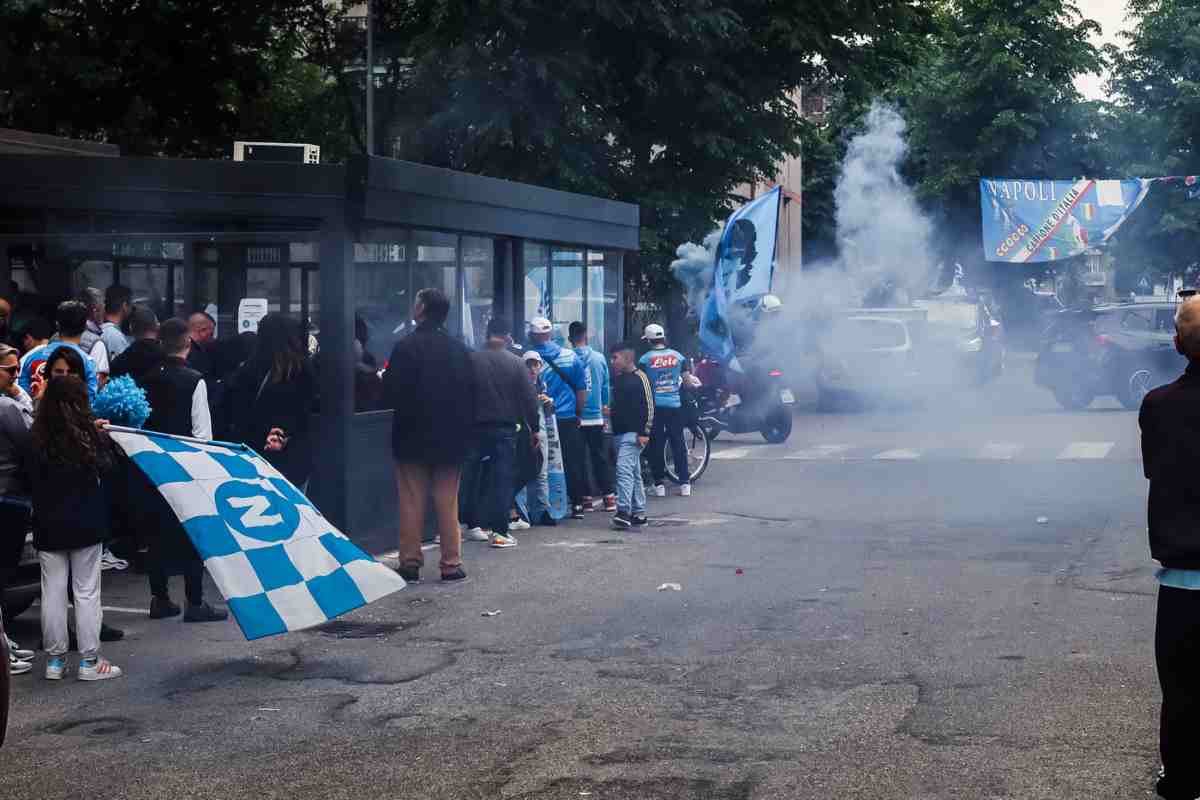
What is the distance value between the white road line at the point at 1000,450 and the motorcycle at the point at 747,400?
2.72 meters

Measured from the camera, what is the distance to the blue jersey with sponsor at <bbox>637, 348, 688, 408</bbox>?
53.2ft

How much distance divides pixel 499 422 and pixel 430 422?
2010 millimetres

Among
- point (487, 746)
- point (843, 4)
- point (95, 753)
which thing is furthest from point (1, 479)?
point (843, 4)

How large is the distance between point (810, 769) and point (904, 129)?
153 feet

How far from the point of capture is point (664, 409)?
16750mm

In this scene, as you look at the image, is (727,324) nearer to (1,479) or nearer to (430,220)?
(430,220)

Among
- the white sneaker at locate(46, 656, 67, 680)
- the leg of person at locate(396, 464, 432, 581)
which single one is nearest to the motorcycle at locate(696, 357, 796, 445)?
the leg of person at locate(396, 464, 432, 581)

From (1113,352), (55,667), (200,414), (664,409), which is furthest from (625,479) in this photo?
(1113,352)

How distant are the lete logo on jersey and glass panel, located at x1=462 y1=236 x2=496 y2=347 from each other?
6162 millimetres

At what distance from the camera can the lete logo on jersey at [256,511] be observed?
28.1ft

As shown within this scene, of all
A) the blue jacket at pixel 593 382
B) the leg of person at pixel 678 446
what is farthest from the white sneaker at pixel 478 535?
the leg of person at pixel 678 446

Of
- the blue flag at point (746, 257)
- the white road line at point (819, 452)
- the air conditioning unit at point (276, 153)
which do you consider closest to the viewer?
the air conditioning unit at point (276, 153)

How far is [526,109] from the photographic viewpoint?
82.5 feet

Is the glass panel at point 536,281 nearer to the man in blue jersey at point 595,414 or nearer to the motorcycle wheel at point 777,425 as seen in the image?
the man in blue jersey at point 595,414
